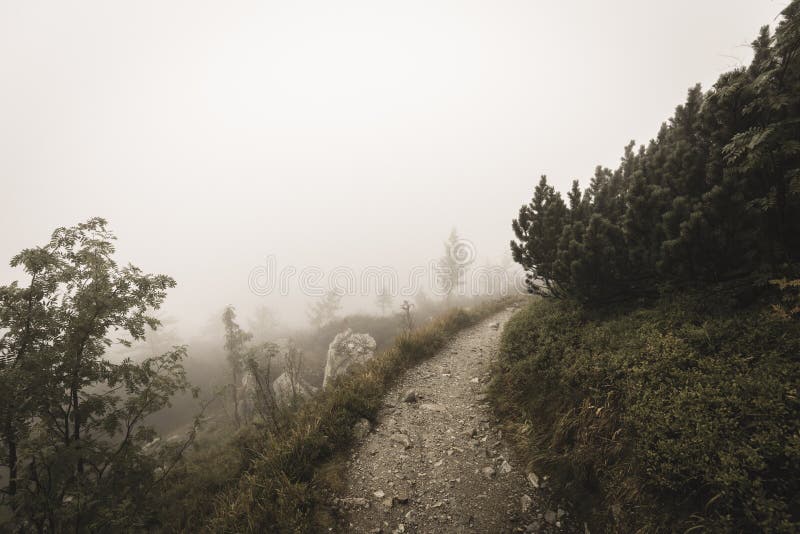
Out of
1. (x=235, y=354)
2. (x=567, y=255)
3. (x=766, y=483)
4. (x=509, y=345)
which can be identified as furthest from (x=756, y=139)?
(x=235, y=354)

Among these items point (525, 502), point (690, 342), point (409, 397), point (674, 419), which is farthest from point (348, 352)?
point (674, 419)

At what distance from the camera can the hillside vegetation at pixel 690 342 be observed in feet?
11.2

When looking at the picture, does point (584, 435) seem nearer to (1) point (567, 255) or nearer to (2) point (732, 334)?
(2) point (732, 334)

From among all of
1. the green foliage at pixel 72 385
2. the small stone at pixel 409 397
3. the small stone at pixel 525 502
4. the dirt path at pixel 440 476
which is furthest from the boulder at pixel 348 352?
the small stone at pixel 525 502

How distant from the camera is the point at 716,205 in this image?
207 inches

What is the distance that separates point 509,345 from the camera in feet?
27.3

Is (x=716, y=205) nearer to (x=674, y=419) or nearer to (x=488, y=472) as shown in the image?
(x=674, y=419)

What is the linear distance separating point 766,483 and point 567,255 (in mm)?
4997

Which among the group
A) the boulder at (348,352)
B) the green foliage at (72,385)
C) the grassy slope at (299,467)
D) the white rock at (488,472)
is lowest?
A: the boulder at (348,352)

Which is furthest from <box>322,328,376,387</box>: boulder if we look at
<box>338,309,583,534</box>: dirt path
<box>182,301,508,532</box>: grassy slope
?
<box>338,309,583,534</box>: dirt path

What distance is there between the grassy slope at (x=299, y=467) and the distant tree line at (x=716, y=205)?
239 inches

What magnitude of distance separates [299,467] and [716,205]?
898 cm

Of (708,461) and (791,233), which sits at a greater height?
(791,233)

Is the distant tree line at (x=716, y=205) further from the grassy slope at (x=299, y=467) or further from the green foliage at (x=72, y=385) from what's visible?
the green foliage at (x=72, y=385)
